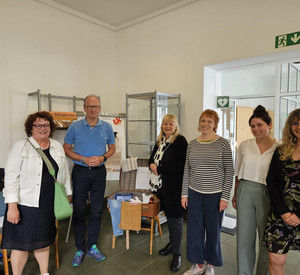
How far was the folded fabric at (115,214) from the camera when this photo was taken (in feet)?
8.87

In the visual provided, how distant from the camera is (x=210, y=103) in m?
3.52

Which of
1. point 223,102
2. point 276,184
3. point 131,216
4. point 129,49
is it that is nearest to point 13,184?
point 131,216

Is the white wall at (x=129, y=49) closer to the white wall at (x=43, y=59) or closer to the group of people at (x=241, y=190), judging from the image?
the white wall at (x=43, y=59)

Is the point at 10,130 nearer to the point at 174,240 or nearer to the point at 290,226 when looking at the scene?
the point at 174,240

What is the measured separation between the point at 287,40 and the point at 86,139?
96.1 inches

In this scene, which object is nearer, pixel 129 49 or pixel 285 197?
pixel 285 197

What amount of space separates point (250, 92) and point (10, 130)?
3.65 meters

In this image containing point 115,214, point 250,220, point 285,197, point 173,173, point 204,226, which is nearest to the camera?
point 285,197

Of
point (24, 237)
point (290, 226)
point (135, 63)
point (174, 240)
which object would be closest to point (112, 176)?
point (174, 240)

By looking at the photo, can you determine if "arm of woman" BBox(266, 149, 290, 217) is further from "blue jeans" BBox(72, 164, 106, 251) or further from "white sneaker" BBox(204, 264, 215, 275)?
"blue jeans" BBox(72, 164, 106, 251)

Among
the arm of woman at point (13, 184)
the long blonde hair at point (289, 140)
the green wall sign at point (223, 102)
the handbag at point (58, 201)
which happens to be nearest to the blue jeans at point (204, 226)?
the long blonde hair at point (289, 140)

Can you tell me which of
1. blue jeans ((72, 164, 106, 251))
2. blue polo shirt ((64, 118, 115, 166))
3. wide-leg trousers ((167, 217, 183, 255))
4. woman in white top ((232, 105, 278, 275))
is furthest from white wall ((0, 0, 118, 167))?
woman in white top ((232, 105, 278, 275))

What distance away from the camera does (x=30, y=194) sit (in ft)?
5.92

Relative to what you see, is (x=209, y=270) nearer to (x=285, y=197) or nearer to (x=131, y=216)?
(x=131, y=216)
